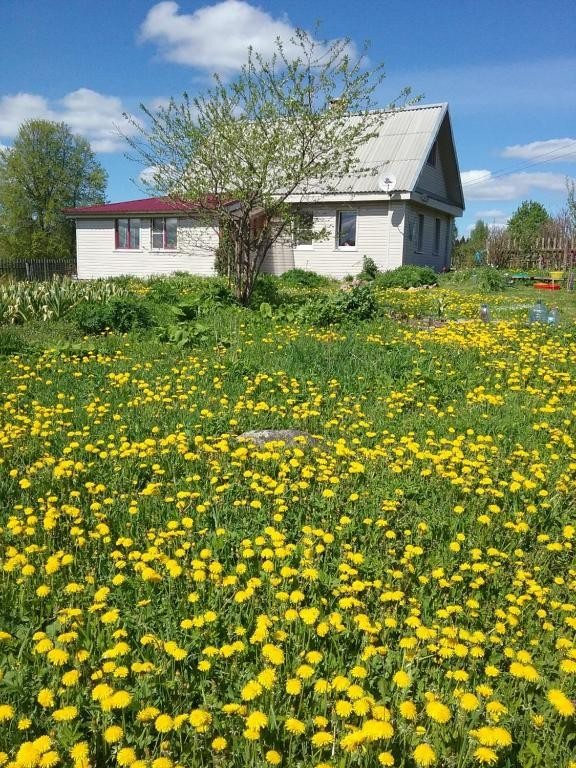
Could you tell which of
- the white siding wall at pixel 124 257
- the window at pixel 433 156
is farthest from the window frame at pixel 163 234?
the window at pixel 433 156

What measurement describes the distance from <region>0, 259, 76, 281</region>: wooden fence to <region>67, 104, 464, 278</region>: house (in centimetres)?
86

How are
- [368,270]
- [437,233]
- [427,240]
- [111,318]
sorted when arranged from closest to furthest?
[111,318]
[368,270]
[427,240]
[437,233]

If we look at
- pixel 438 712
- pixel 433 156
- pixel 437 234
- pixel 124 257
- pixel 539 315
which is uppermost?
pixel 433 156

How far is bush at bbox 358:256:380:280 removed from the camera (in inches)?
836

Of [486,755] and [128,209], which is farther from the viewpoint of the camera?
[128,209]

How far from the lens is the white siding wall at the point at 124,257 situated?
937 inches

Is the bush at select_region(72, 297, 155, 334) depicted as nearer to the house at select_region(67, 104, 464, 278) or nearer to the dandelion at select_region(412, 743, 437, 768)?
the dandelion at select_region(412, 743, 437, 768)

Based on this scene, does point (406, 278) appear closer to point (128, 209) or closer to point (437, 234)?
point (437, 234)

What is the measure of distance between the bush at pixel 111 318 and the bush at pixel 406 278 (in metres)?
10.6

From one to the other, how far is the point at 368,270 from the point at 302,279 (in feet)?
8.49

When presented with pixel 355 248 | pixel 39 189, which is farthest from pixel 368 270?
pixel 39 189

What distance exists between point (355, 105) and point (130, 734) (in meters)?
12.2

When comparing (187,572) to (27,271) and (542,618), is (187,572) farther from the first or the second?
(27,271)

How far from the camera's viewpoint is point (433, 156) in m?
24.3
